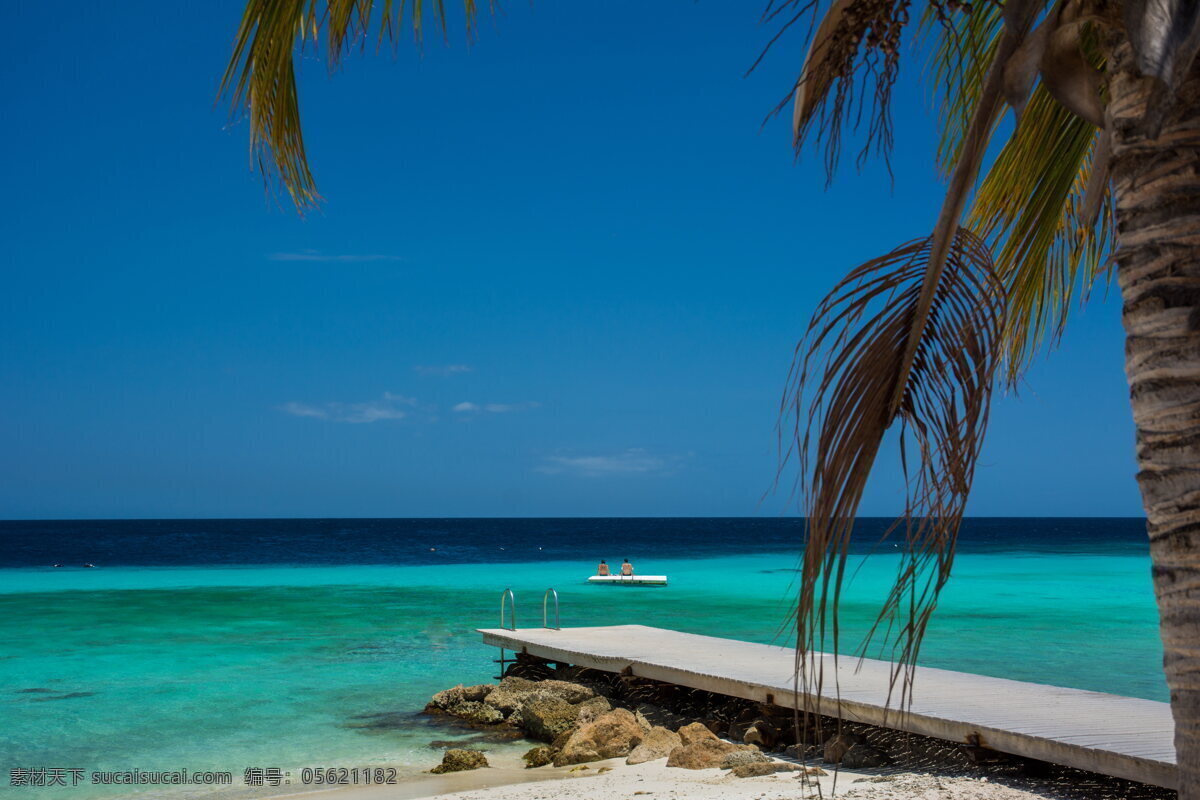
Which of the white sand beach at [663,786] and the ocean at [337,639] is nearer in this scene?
the white sand beach at [663,786]

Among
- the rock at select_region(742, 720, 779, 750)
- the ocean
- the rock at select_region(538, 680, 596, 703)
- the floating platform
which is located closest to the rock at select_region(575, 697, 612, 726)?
the rock at select_region(538, 680, 596, 703)

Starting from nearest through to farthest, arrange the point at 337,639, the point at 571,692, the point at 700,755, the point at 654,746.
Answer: the point at 700,755
the point at 654,746
the point at 571,692
the point at 337,639

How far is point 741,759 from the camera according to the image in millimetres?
8062

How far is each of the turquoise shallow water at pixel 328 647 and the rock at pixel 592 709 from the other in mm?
1554

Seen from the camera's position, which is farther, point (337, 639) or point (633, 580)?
point (633, 580)

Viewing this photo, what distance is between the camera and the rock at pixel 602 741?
926cm

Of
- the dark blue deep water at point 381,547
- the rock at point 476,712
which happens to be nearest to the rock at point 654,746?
the rock at point 476,712

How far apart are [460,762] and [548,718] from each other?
1.50 meters

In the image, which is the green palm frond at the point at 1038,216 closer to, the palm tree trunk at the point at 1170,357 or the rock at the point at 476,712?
the palm tree trunk at the point at 1170,357

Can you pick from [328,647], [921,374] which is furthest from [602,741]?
[328,647]

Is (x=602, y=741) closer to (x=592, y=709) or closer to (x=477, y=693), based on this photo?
(x=592, y=709)

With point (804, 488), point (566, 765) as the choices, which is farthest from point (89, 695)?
point (804, 488)

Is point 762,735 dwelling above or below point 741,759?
below

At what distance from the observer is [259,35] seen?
3287 mm
